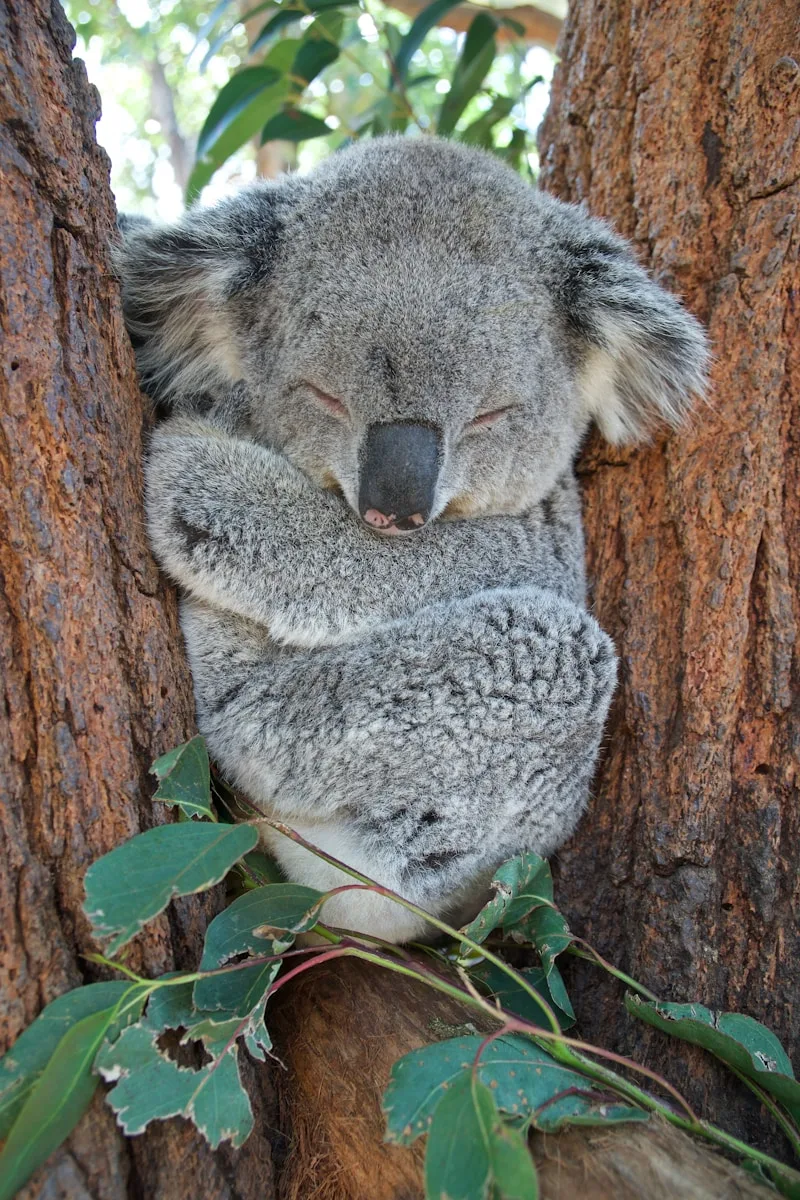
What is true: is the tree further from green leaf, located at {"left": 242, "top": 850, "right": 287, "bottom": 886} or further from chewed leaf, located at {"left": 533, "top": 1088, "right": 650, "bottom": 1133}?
green leaf, located at {"left": 242, "top": 850, "right": 287, "bottom": 886}

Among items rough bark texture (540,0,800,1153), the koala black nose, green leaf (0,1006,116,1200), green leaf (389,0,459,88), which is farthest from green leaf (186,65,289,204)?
green leaf (0,1006,116,1200)

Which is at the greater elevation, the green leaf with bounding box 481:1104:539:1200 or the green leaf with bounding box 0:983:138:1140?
the green leaf with bounding box 0:983:138:1140

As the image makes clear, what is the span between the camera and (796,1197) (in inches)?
51.7

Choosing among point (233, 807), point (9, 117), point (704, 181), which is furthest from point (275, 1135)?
point (704, 181)

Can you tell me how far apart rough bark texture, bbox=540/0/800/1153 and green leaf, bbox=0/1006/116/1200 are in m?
1.15

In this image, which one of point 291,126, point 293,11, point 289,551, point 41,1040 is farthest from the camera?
point 291,126

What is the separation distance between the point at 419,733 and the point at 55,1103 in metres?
0.99

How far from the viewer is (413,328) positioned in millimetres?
1952

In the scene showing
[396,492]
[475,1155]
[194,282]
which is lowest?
[475,1155]

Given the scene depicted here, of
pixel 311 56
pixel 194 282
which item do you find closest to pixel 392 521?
pixel 194 282

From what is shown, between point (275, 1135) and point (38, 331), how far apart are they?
1.52 metres

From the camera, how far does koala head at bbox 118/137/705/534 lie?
1.96m

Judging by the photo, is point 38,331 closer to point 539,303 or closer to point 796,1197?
point 539,303

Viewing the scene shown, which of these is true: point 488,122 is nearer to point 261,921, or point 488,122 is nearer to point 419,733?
point 419,733
